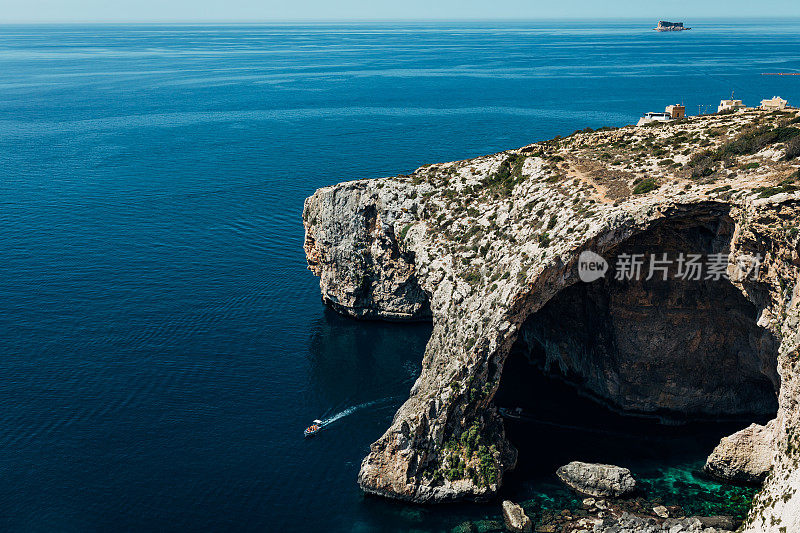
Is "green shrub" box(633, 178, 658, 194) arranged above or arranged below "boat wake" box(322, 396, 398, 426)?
above

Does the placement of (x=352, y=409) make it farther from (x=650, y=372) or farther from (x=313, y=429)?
(x=650, y=372)

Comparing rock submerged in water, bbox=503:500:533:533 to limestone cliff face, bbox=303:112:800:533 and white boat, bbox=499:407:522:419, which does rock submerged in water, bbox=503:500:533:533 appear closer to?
limestone cliff face, bbox=303:112:800:533

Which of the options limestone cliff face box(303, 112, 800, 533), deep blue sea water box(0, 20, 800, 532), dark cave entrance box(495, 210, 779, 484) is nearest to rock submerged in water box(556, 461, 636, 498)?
deep blue sea water box(0, 20, 800, 532)

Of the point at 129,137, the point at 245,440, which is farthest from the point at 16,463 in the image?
the point at 129,137

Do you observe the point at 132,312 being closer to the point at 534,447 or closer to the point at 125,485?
the point at 125,485

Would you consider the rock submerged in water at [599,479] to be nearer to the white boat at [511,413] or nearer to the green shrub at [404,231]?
the white boat at [511,413]

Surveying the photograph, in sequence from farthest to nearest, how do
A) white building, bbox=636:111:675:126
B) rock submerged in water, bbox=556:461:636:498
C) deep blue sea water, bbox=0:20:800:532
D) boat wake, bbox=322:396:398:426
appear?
white building, bbox=636:111:675:126, boat wake, bbox=322:396:398:426, deep blue sea water, bbox=0:20:800:532, rock submerged in water, bbox=556:461:636:498
